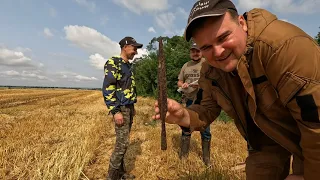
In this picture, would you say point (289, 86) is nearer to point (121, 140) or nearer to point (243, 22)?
point (243, 22)

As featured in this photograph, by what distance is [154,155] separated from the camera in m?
5.52

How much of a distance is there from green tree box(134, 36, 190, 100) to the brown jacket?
7.95 metres

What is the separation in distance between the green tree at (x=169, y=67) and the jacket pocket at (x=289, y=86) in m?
8.31

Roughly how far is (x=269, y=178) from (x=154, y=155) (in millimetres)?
3340

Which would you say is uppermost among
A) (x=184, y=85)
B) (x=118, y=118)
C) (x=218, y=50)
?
(x=218, y=50)

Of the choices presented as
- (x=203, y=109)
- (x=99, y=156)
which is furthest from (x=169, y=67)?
(x=203, y=109)

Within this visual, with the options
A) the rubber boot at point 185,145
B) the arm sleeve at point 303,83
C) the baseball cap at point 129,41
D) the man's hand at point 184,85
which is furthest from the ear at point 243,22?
the rubber boot at point 185,145

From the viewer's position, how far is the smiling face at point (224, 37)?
1.73m

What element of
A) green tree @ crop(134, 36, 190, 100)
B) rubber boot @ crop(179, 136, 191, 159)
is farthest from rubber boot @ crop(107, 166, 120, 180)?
green tree @ crop(134, 36, 190, 100)

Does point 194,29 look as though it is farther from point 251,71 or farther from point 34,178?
point 34,178

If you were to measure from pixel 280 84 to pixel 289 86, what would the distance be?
0.07 m

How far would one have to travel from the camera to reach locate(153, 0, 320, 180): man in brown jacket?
1.48 metres

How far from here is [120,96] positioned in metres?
4.29

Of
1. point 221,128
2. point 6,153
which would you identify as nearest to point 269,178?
point 6,153
